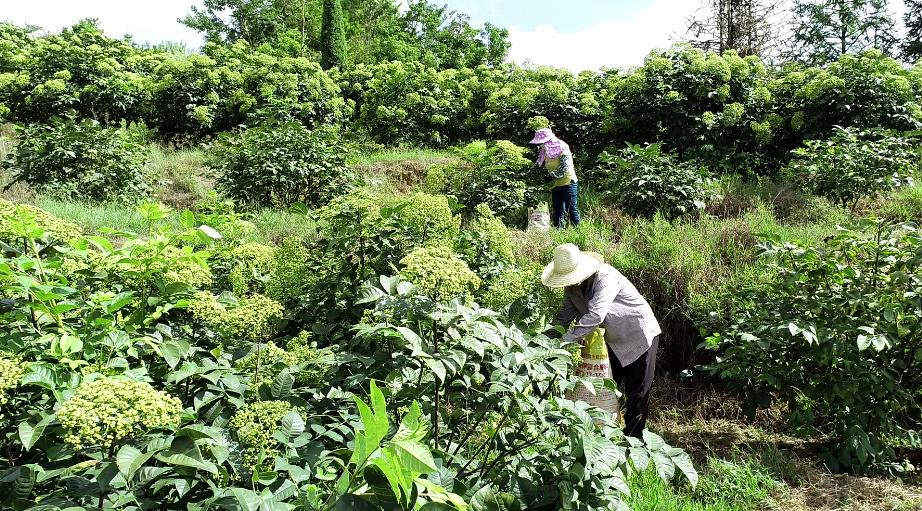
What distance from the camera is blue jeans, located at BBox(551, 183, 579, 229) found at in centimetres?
686

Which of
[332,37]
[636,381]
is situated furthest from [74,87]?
[332,37]

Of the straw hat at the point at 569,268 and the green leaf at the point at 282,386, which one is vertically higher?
the green leaf at the point at 282,386

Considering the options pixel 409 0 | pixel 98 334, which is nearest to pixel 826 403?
pixel 98 334

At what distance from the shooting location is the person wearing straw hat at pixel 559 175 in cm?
683

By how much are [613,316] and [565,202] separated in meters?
3.28

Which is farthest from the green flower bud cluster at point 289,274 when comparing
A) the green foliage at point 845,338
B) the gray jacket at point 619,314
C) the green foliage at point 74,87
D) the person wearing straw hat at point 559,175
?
the green foliage at point 74,87

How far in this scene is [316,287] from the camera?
2.85 meters

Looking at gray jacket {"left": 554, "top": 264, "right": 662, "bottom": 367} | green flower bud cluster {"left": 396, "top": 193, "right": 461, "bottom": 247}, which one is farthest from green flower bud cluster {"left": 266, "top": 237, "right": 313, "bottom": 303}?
gray jacket {"left": 554, "top": 264, "right": 662, "bottom": 367}

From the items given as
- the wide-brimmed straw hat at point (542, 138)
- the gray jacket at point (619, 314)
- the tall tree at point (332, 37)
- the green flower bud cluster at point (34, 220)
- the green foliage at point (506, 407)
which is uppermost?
the tall tree at point (332, 37)

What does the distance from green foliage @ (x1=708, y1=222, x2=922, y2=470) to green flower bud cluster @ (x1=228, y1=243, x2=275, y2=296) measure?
2.58 metres

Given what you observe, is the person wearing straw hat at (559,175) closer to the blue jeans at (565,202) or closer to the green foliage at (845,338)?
the blue jeans at (565,202)

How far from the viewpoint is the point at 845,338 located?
3.52m

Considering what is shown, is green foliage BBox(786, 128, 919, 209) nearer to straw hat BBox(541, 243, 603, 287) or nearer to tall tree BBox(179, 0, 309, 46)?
straw hat BBox(541, 243, 603, 287)

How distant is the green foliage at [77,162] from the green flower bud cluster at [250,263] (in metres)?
4.73
